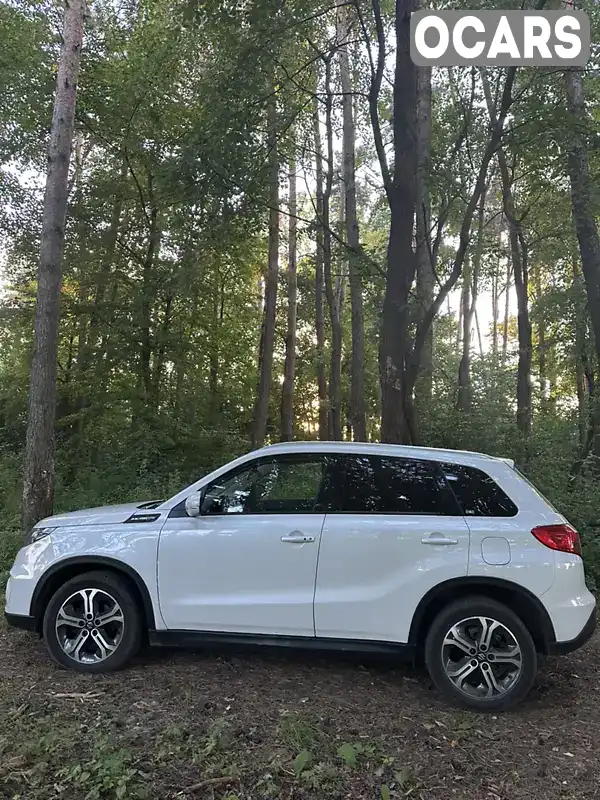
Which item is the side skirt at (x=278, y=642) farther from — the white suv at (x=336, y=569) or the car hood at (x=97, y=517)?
the car hood at (x=97, y=517)

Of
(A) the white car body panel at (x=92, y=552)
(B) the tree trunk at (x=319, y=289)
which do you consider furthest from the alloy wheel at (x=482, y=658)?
(B) the tree trunk at (x=319, y=289)

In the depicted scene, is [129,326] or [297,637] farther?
[129,326]

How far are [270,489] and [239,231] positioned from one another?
6.70m

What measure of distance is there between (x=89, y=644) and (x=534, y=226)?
15.3 m

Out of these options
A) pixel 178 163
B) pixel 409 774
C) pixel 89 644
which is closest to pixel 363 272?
pixel 178 163

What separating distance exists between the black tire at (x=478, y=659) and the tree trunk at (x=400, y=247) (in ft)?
12.8

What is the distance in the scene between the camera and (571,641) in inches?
154

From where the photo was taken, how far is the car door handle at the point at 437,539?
4070mm

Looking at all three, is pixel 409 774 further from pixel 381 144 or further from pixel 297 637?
pixel 381 144

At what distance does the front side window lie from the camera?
14.6 feet

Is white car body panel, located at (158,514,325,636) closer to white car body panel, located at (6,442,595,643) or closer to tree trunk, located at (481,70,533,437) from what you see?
white car body panel, located at (6,442,595,643)

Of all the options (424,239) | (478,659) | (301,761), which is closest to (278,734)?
(301,761)

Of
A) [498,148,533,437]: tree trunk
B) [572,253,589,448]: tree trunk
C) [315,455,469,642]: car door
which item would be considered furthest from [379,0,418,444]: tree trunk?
[572,253,589,448]: tree trunk

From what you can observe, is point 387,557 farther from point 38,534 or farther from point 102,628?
point 38,534
